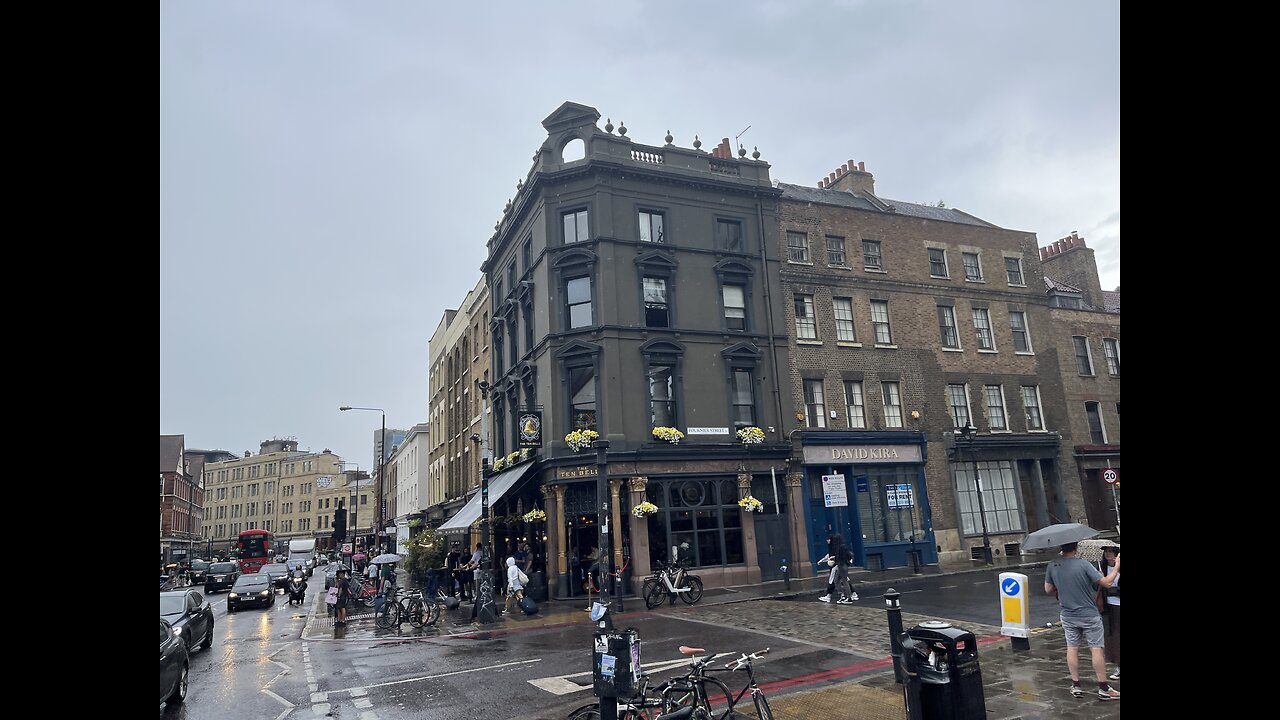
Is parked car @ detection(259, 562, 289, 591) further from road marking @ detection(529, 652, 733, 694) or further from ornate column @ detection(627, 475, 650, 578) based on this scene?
Answer: road marking @ detection(529, 652, 733, 694)

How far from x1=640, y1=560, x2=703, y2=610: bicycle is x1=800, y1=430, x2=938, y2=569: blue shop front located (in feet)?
21.5

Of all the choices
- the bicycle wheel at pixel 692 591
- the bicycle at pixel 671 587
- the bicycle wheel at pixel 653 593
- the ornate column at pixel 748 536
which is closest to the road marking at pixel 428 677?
the bicycle wheel at pixel 653 593

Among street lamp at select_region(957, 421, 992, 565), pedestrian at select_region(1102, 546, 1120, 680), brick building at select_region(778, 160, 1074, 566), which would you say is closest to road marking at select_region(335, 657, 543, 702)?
pedestrian at select_region(1102, 546, 1120, 680)

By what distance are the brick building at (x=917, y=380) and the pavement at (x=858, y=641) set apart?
2816mm

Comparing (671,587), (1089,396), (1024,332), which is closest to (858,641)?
(671,587)

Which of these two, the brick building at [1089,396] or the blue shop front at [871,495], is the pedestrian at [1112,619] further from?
the brick building at [1089,396]

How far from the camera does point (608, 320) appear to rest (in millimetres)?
24547

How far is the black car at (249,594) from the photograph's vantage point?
Answer: 2911 centimetres

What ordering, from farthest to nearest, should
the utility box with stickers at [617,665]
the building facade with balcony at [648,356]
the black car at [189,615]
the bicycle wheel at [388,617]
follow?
the building facade with balcony at [648,356] < the bicycle wheel at [388,617] < the black car at [189,615] < the utility box with stickers at [617,665]

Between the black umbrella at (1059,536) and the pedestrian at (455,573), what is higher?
the black umbrella at (1059,536)

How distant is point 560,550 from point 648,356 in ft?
23.1

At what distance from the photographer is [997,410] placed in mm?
30625

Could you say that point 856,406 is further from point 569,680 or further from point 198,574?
point 198,574
